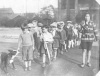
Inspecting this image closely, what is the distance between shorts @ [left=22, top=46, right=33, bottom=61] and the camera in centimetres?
245

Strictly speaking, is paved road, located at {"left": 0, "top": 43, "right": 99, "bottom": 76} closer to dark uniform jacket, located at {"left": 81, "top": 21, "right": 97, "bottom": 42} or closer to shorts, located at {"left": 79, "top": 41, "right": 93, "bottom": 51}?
shorts, located at {"left": 79, "top": 41, "right": 93, "bottom": 51}

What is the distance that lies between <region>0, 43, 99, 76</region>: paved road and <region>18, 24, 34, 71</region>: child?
0.33 ft

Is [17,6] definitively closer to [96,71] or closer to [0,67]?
[0,67]

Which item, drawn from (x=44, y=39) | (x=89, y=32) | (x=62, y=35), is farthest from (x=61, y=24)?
(x=89, y=32)

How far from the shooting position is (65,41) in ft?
9.09

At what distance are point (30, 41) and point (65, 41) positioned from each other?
2.19 ft

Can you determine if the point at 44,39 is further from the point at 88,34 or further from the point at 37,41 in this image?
the point at 88,34

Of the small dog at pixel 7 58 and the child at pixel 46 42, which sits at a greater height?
the child at pixel 46 42

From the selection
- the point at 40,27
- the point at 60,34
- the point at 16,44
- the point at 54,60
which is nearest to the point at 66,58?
the point at 54,60

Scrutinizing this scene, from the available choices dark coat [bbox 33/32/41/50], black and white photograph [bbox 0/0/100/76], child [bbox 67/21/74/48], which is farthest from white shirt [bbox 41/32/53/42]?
child [bbox 67/21/74/48]

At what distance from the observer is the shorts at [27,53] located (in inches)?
96.3

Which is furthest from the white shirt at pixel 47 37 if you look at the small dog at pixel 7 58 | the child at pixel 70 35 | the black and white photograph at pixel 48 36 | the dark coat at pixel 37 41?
the small dog at pixel 7 58

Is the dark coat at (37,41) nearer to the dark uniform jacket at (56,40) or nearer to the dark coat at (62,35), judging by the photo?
the dark uniform jacket at (56,40)

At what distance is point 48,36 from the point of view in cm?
256
